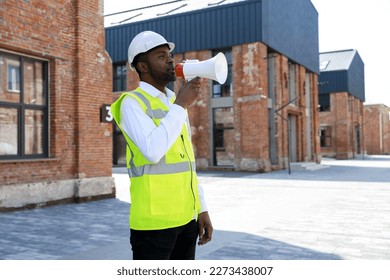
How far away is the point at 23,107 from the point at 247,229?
579cm

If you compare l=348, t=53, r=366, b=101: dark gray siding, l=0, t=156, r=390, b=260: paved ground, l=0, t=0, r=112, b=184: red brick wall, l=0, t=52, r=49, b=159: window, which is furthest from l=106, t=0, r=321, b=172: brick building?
l=348, t=53, r=366, b=101: dark gray siding

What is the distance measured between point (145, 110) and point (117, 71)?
25.7 metres

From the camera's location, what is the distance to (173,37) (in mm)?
23344

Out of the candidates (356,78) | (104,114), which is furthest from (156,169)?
(356,78)

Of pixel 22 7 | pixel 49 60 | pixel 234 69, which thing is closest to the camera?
pixel 22 7

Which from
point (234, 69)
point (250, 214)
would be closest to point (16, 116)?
point (250, 214)

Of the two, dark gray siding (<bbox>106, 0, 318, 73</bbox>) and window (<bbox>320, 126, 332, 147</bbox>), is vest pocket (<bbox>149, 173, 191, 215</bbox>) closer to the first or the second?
dark gray siding (<bbox>106, 0, 318, 73</bbox>)

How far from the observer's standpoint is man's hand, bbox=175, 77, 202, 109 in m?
2.14

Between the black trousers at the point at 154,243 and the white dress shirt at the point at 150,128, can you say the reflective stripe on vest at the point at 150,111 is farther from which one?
the black trousers at the point at 154,243

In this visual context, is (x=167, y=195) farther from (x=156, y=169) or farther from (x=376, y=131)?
(x=376, y=131)

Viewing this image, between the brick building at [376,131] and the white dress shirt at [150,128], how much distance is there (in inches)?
2042

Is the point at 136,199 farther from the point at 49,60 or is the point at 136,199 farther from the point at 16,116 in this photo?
the point at 49,60

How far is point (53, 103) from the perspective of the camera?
9609mm

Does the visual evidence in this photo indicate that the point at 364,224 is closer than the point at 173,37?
Yes
